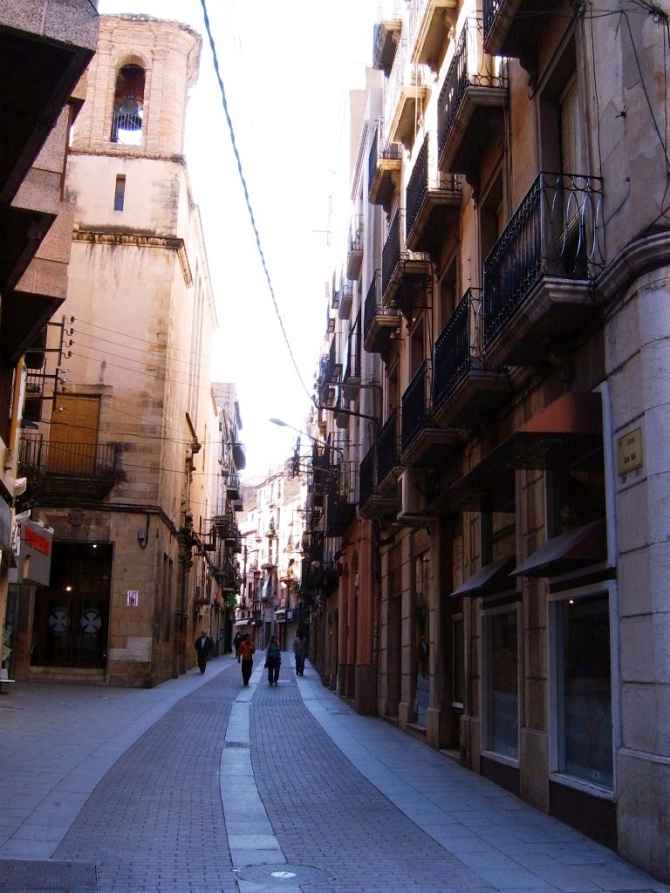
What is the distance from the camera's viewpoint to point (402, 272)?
16.3 m

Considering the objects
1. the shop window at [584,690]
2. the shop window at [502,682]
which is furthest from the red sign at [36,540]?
the shop window at [584,690]

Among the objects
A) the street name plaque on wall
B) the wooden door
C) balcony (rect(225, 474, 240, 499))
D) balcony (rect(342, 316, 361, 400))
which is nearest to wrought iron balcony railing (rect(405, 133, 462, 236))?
the street name plaque on wall

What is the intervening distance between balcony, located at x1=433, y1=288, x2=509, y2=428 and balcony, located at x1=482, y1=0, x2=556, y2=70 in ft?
8.99

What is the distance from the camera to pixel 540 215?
29.7 feet

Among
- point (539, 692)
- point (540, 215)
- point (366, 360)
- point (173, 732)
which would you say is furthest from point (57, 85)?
point (366, 360)

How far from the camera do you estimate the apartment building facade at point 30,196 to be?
8.02 m

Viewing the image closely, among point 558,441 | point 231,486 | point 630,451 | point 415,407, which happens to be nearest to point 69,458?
point 415,407

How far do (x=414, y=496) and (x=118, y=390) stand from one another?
15045mm

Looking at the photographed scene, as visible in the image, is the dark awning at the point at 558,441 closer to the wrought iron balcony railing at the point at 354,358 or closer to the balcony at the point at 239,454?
the wrought iron balcony railing at the point at 354,358

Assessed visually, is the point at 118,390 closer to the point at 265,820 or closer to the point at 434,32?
the point at 434,32

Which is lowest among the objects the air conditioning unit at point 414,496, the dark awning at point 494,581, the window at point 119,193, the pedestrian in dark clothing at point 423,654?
the pedestrian in dark clothing at point 423,654

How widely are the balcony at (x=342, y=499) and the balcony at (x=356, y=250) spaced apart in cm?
561

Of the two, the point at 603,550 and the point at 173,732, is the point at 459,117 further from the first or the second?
the point at 173,732

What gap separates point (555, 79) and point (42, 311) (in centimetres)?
848
